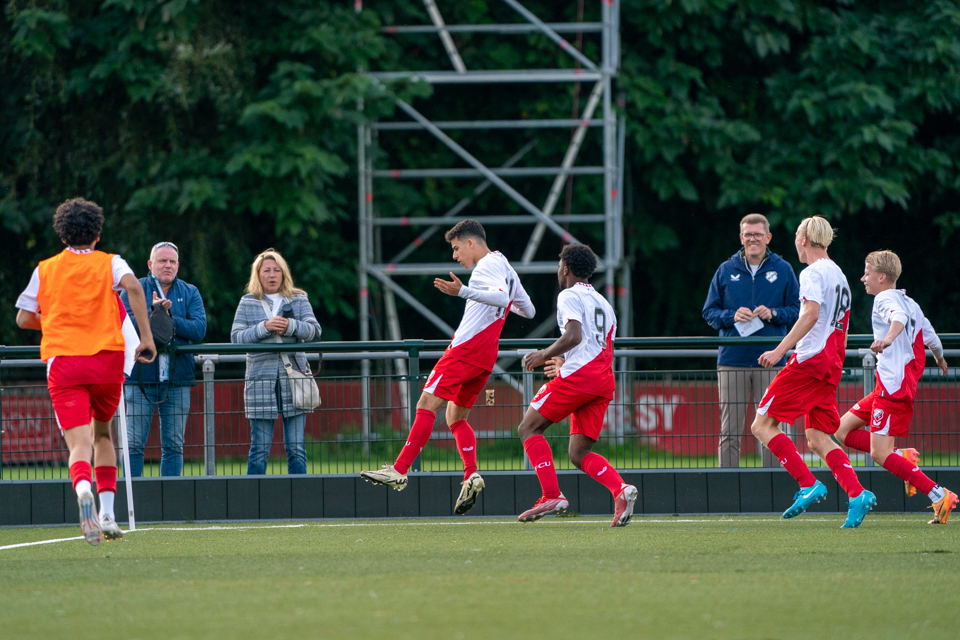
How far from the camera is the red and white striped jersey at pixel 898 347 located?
827 cm

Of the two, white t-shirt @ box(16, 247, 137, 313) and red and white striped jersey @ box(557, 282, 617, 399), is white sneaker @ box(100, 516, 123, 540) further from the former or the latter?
red and white striped jersey @ box(557, 282, 617, 399)

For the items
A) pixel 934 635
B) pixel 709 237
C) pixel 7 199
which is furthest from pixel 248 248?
pixel 934 635

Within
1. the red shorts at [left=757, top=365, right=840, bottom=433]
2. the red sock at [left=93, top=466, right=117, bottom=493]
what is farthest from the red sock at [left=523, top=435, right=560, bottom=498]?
the red sock at [left=93, top=466, right=117, bottom=493]

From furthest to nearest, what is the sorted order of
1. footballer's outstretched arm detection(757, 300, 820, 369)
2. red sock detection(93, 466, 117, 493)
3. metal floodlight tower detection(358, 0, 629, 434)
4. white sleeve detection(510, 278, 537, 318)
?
metal floodlight tower detection(358, 0, 629, 434) → white sleeve detection(510, 278, 537, 318) → footballer's outstretched arm detection(757, 300, 820, 369) → red sock detection(93, 466, 117, 493)

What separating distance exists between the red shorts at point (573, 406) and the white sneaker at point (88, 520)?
9.35ft

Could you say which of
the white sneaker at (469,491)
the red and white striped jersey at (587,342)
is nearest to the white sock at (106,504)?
the white sneaker at (469,491)

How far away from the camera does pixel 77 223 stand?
6.98 meters

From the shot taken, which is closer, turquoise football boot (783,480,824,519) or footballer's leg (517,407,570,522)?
turquoise football boot (783,480,824,519)

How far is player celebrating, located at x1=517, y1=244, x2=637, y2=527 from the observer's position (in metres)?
7.89

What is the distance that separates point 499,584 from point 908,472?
12.8 ft

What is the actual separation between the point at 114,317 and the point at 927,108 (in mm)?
12226

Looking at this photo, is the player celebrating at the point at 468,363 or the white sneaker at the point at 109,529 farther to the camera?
the player celebrating at the point at 468,363

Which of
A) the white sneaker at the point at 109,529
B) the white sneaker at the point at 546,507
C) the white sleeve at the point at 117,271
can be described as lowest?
the white sneaker at the point at 546,507

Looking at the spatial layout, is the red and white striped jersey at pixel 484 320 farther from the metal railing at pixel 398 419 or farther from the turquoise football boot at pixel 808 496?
the turquoise football boot at pixel 808 496
